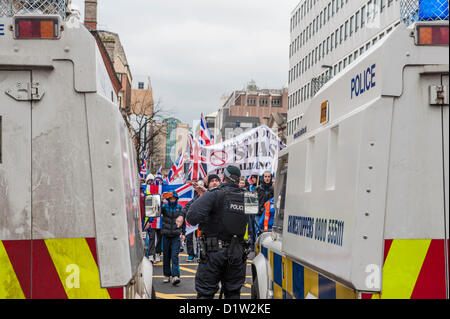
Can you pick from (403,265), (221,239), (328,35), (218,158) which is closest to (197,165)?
(218,158)

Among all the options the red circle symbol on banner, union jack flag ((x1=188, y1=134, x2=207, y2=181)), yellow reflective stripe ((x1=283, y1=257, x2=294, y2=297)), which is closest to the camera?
yellow reflective stripe ((x1=283, y1=257, x2=294, y2=297))

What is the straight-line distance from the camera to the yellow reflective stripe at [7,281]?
3383 millimetres

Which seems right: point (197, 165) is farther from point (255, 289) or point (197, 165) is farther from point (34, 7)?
point (34, 7)

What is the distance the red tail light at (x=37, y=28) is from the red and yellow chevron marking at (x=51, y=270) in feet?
3.92

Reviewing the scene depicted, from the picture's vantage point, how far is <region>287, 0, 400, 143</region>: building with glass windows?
47.1m

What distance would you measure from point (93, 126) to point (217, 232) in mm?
3196

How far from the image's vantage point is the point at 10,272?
3395 millimetres

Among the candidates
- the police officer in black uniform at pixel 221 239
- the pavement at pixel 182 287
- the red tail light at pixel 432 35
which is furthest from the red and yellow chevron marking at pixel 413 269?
the pavement at pixel 182 287

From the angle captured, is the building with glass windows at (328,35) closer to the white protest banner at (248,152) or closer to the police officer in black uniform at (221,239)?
the white protest banner at (248,152)

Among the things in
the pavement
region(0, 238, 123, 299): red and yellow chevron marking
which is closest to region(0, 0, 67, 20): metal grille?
region(0, 238, 123, 299): red and yellow chevron marking

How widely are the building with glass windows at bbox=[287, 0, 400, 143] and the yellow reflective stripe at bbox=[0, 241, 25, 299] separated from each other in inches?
1347

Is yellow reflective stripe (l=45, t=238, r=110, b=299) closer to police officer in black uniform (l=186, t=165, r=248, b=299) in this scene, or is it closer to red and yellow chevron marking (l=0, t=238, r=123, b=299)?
red and yellow chevron marking (l=0, t=238, r=123, b=299)

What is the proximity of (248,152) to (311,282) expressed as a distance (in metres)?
14.5
